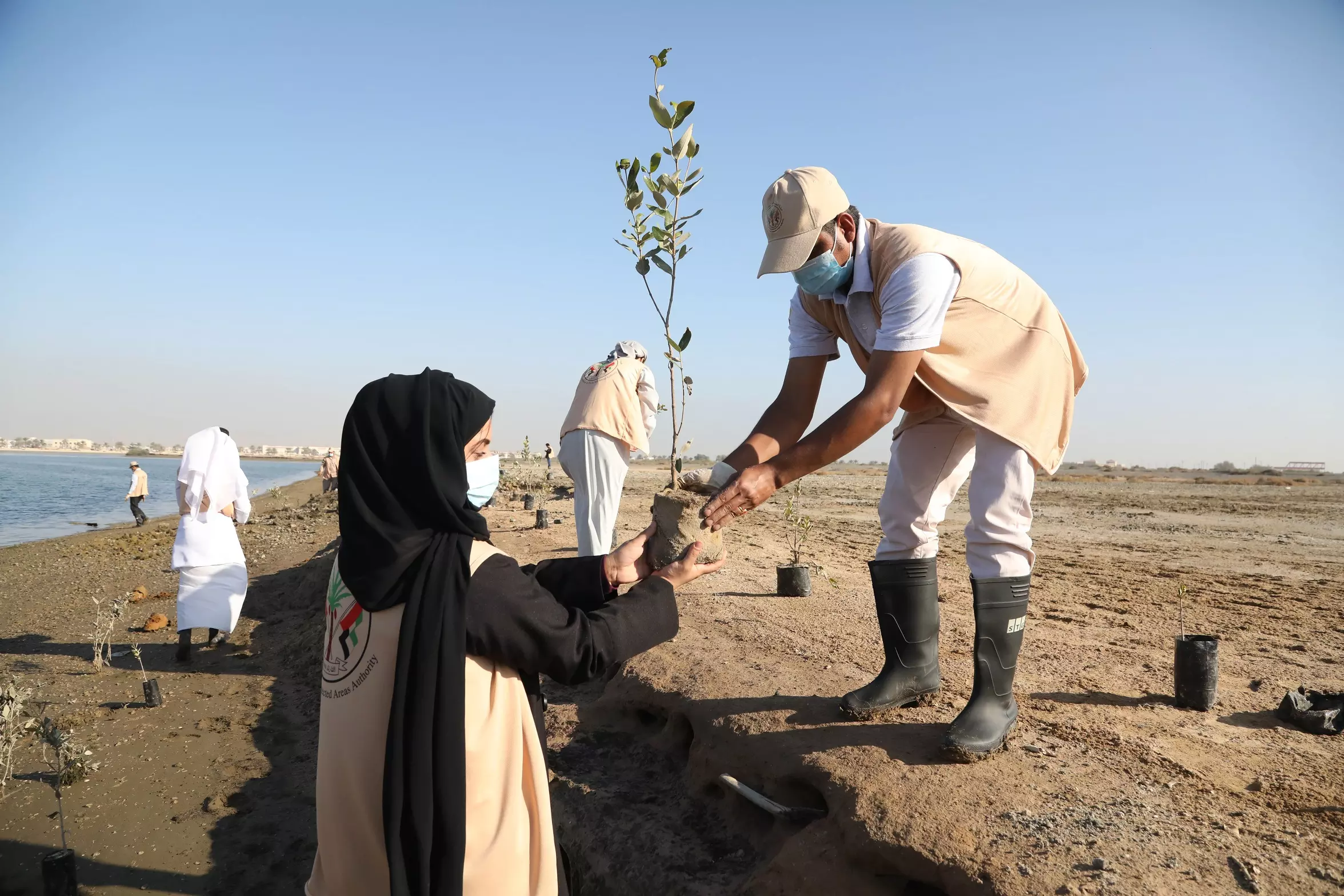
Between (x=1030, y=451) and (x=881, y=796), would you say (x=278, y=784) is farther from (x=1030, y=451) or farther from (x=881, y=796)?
(x=1030, y=451)

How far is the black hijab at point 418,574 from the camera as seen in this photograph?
1646mm

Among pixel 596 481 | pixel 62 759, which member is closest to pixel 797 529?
pixel 596 481

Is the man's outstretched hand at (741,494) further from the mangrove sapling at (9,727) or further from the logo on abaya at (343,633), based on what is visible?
the mangrove sapling at (9,727)

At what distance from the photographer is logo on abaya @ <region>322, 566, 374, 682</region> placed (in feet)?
5.99

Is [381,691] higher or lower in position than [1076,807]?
higher

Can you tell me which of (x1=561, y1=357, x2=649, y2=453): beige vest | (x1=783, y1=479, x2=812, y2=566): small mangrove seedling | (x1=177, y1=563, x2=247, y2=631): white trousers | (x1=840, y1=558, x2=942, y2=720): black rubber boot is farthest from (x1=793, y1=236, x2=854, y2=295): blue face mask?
(x1=177, y1=563, x2=247, y2=631): white trousers

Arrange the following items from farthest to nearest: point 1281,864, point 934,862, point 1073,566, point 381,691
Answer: point 1073,566 < point 934,862 < point 1281,864 < point 381,691

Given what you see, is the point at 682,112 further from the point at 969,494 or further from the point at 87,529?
the point at 87,529

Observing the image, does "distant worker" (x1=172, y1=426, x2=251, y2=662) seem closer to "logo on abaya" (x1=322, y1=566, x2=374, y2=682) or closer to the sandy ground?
the sandy ground

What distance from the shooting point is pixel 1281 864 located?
1880mm

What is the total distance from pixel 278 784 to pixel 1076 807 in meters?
4.05

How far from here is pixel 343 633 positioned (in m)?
1.90

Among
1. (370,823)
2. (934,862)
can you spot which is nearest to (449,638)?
(370,823)

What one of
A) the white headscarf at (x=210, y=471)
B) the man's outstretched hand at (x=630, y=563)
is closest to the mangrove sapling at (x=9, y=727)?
the white headscarf at (x=210, y=471)
